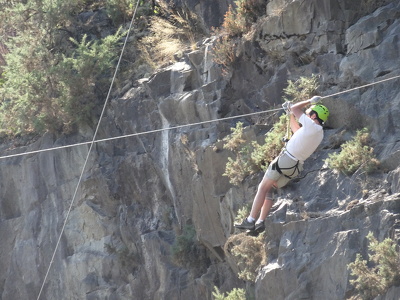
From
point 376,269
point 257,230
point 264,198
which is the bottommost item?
point 376,269

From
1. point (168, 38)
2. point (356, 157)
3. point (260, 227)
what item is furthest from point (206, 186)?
point (168, 38)

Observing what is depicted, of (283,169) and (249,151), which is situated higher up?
(249,151)

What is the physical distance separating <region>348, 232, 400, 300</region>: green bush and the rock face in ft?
0.59

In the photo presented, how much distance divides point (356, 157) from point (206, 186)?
346cm

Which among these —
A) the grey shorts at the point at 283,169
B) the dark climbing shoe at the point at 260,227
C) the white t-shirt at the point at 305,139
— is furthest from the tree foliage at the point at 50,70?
the white t-shirt at the point at 305,139

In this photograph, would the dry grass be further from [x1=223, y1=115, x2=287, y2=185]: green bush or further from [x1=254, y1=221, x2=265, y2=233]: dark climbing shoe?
[x1=254, y1=221, x2=265, y2=233]: dark climbing shoe

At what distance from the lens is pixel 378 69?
14258 mm

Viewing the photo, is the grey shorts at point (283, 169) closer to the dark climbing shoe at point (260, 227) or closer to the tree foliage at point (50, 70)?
the dark climbing shoe at point (260, 227)

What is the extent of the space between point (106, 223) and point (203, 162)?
3.66m

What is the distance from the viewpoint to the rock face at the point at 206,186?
12.9 m

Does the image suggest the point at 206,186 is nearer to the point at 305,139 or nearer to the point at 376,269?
the point at 305,139

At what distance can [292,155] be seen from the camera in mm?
13320

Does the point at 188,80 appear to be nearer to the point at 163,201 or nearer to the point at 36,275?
the point at 163,201

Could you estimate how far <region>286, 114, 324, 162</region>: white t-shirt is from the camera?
43.1ft
